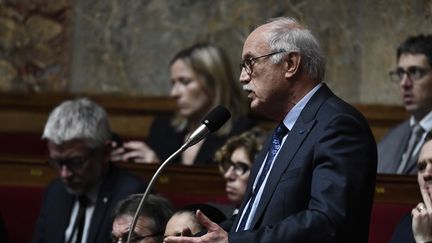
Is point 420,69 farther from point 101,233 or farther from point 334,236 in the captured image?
point 334,236

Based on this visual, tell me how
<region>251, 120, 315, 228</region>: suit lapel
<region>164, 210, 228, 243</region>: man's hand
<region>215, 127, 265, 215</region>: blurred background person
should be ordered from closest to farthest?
<region>164, 210, 228, 243</region>: man's hand
<region>251, 120, 315, 228</region>: suit lapel
<region>215, 127, 265, 215</region>: blurred background person

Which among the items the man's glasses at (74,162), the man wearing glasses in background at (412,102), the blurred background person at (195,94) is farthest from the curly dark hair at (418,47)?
the man's glasses at (74,162)

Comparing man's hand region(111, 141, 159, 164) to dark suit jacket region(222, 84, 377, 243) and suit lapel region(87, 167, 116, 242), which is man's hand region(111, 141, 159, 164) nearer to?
suit lapel region(87, 167, 116, 242)

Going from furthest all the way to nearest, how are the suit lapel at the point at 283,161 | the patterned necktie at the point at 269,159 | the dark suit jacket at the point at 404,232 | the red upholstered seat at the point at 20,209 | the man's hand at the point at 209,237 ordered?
the red upholstered seat at the point at 20,209 < the dark suit jacket at the point at 404,232 < the patterned necktie at the point at 269,159 < the suit lapel at the point at 283,161 < the man's hand at the point at 209,237

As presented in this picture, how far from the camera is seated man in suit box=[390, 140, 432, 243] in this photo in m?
4.17

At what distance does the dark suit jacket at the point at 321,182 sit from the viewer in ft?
11.0

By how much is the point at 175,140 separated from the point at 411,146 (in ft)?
4.55

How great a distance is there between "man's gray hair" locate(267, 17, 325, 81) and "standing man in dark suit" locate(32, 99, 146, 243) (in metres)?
1.93

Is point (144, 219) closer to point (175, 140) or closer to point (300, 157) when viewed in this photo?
point (300, 157)

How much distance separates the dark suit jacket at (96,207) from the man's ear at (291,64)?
191cm

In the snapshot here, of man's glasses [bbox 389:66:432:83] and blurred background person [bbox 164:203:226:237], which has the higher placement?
man's glasses [bbox 389:66:432:83]

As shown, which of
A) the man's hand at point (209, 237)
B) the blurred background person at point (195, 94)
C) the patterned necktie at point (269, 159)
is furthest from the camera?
the blurred background person at point (195, 94)

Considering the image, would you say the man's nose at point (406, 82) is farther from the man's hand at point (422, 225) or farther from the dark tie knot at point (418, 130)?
the man's hand at point (422, 225)

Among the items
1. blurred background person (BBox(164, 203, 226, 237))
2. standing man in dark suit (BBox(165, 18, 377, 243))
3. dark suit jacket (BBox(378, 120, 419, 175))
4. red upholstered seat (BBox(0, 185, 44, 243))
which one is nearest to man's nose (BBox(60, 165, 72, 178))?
red upholstered seat (BBox(0, 185, 44, 243))
